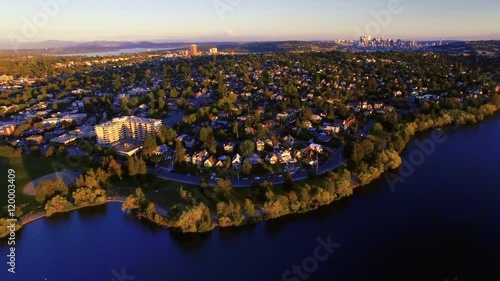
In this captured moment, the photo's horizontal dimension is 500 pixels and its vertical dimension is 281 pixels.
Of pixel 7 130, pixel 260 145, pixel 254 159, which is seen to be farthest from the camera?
pixel 7 130

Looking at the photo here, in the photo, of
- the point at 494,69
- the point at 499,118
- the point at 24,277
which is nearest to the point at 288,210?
the point at 24,277

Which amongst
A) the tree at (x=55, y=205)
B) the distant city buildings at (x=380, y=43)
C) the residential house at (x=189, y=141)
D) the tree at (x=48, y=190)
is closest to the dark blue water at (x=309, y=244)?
the tree at (x=55, y=205)

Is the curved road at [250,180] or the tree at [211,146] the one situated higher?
the tree at [211,146]

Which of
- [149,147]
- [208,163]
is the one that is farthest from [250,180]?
[149,147]

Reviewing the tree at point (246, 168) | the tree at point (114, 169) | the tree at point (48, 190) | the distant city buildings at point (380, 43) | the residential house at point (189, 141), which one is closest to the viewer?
the tree at point (48, 190)

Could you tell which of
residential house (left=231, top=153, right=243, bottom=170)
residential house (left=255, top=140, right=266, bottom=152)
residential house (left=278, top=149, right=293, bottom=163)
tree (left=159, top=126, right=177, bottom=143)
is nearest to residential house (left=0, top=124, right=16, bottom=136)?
tree (left=159, top=126, right=177, bottom=143)

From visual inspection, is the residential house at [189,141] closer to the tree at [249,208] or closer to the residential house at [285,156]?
the residential house at [285,156]

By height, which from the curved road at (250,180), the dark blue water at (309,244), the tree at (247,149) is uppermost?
the tree at (247,149)

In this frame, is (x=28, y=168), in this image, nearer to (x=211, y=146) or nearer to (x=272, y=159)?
(x=211, y=146)
